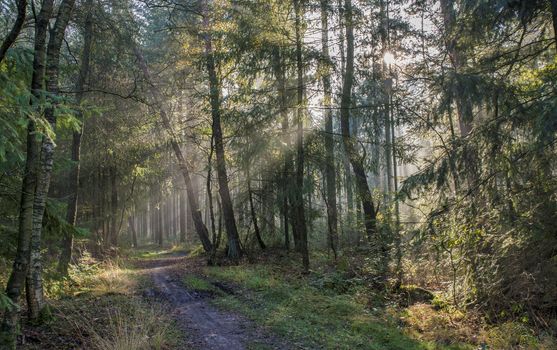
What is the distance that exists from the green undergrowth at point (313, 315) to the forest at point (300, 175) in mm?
55

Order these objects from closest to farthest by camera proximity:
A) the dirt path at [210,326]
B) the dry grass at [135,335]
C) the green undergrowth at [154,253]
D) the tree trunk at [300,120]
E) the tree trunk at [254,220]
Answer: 1. the dry grass at [135,335]
2. the dirt path at [210,326]
3. the tree trunk at [300,120]
4. the tree trunk at [254,220]
5. the green undergrowth at [154,253]

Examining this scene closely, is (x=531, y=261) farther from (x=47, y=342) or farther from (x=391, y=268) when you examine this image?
(x=47, y=342)

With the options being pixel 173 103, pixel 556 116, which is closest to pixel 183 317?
pixel 556 116

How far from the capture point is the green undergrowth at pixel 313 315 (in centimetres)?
676

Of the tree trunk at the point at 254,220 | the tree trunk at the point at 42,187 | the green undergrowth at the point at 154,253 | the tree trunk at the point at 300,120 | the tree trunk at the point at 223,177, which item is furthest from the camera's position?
the green undergrowth at the point at 154,253

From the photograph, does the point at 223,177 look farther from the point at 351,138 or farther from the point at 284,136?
the point at 351,138

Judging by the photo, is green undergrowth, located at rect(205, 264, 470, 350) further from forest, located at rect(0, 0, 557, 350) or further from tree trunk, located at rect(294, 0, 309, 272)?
tree trunk, located at rect(294, 0, 309, 272)

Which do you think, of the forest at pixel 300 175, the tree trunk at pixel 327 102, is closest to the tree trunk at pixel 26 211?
the forest at pixel 300 175

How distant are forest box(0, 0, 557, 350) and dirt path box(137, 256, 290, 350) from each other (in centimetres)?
5

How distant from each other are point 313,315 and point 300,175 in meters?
5.11

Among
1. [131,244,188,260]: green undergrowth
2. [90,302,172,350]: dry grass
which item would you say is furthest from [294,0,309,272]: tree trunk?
[131,244,188,260]: green undergrowth

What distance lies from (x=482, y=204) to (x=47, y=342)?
25.4 feet

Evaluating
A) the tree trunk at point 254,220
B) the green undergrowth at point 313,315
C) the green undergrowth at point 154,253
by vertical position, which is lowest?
the green undergrowth at point 154,253

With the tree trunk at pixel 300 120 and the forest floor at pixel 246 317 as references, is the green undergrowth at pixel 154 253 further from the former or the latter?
the tree trunk at pixel 300 120
